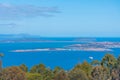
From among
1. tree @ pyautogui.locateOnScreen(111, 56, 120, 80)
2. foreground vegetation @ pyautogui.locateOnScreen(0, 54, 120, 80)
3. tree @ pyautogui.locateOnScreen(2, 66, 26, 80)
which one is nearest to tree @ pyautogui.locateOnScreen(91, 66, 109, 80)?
foreground vegetation @ pyautogui.locateOnScreen(0, 54, 120, 80)

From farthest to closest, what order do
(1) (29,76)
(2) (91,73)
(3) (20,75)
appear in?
1. (2) (91,73)
2. (1) (29,76)
3. (3) (20,75)

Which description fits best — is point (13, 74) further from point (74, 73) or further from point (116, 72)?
point (116, 72)

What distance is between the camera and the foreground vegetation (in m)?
33.4

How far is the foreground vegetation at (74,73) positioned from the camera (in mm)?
33375

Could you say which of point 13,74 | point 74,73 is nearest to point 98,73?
point 74,73

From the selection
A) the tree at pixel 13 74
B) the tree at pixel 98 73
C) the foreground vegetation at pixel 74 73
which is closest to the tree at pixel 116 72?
the foreground vegetation at pixel 74 73

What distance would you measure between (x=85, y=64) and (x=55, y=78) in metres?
6.86

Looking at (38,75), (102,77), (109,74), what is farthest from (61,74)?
(109,74)

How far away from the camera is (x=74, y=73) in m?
34.2

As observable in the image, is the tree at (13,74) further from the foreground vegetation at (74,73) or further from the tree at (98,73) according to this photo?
the tree at (98,73)

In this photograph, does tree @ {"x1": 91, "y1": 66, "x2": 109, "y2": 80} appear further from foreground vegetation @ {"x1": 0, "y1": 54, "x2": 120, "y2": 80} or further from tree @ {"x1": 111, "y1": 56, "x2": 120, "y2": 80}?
tree @ {"x1": 111, "y1": 56, "x2": 120, "y2": 80}

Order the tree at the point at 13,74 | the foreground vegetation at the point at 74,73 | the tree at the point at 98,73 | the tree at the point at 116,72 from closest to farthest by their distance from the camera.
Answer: the tree at the point at 13,74
the foreground vegetation at the point at 74,73
the tree at the point at 98,73
the tree at the point at 116,72

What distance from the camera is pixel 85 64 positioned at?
3962 centimetres

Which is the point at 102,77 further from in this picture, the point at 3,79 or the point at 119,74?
the point at 3,79
